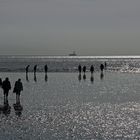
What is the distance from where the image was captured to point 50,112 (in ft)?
78.7

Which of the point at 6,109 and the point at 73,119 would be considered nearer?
the point at 73,119

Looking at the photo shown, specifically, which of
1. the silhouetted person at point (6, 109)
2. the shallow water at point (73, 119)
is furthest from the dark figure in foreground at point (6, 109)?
the shallow water at point (73, 119)

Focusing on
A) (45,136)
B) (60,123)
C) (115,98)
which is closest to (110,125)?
(60,123)

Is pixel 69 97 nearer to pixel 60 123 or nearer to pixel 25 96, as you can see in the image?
pixel 25 96

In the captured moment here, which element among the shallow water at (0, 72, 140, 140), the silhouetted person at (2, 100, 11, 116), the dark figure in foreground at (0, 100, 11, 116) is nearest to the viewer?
the shallow water at (0, 72, 140, 140)

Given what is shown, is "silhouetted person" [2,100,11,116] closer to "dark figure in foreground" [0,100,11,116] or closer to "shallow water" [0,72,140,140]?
"dark figure in foreground" [0,100,11,116]

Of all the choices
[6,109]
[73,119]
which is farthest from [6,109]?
[73,119]

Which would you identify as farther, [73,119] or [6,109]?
[6,109]

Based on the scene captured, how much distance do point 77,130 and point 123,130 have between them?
1.85 metres

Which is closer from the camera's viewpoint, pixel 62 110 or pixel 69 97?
pixel 62 110

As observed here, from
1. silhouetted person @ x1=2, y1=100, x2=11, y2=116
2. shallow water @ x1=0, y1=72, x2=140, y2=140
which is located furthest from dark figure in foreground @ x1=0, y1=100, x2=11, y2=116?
shallow water @ x1=0, y1=72, x2=140, y2=140

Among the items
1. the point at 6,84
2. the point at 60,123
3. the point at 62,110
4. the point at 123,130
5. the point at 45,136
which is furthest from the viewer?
the point at 6,84

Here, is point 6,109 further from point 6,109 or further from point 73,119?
point 73,119

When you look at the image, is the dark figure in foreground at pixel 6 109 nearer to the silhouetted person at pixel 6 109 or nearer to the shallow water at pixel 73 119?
the silhouetted person at pixel 6 109
